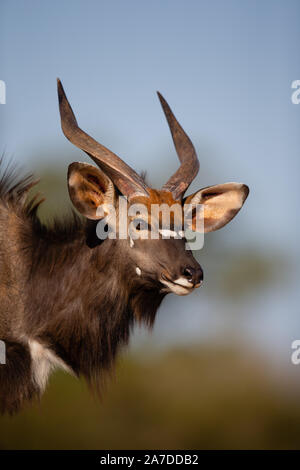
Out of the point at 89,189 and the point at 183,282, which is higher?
the point at 89,189

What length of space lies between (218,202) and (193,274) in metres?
1.43

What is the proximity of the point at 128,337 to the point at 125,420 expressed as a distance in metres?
11.5

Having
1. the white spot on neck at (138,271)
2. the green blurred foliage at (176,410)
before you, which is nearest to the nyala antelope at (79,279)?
the white spot on neck at (138,271)

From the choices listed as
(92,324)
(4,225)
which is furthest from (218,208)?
(4,225)

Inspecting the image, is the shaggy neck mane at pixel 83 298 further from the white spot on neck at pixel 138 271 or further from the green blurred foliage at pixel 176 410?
the green blurred foliage at pixel 176 410

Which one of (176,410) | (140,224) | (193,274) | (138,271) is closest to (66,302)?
(138,271)

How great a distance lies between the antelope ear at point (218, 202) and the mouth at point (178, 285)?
1130 millimetres

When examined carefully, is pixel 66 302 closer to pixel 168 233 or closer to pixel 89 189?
pixel 89 189

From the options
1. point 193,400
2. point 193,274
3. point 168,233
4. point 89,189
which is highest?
point 89,189

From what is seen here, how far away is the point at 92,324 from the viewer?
22.8 feet

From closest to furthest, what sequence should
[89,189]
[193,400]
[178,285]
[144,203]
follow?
1. [178,285]
2. [144,203]
3. [89,189]
4. [193,400]

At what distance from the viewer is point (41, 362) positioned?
23.0 feet

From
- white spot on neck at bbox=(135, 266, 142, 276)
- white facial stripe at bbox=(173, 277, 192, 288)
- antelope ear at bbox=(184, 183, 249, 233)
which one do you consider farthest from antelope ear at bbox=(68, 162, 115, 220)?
white facial stripe at bbox=(173, 277, 192, 288)

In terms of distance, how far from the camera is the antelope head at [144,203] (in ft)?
21.0
